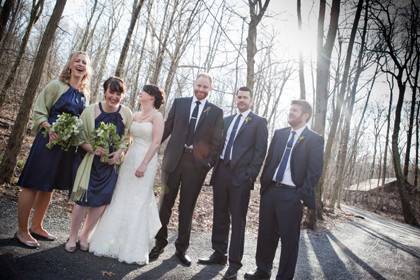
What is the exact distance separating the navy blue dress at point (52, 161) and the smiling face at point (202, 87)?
169 centimetres

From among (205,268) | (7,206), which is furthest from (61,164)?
(205,268)

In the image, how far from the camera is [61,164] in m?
4.20

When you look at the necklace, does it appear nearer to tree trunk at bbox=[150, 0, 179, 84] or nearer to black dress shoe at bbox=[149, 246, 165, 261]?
black dress shoe at bbox=[149, 246, 165, 261]

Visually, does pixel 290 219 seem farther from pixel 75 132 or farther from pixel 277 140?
pixel 75 132

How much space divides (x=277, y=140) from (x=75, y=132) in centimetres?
286

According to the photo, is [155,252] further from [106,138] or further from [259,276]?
[106,138]

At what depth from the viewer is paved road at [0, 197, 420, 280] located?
3.44 meters

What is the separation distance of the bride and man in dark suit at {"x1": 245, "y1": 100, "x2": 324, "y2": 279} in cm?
162

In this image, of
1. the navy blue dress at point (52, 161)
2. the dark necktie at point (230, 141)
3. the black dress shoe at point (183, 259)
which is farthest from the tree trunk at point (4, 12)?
the black dress shoe at point (183, 259)

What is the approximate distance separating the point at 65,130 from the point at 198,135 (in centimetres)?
181

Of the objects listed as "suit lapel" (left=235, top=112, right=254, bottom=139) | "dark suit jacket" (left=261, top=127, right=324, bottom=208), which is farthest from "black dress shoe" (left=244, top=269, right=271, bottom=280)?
"suit lapel" (left=235, top=112, right=254, bottom=139)

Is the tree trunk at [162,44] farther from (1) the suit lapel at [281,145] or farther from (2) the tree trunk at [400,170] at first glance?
(2) the tree trunk at [400,170]

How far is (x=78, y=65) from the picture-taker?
4211 mm

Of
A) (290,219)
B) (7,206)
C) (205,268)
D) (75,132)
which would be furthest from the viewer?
(7,206)
